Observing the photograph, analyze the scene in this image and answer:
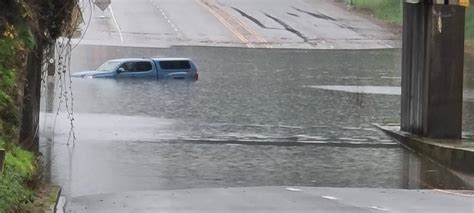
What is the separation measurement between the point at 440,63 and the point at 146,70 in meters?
22.1

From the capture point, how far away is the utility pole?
2036 cm

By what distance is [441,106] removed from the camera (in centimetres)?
2055

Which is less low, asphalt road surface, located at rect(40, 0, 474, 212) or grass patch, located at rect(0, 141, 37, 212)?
grass patch, located at rect(0, 141, 37, 212)

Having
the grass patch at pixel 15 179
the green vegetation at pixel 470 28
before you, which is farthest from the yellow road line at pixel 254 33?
the grass patch at pixel 15 179

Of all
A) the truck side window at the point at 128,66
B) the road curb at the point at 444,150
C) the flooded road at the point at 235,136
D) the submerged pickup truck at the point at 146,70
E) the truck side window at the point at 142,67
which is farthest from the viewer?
the truck side window at the point at 142,67

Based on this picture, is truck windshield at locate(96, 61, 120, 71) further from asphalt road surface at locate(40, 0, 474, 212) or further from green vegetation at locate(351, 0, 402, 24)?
green vegetation at locate(351, 0, 402, 24)

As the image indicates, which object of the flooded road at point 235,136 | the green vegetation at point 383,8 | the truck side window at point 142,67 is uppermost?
the green vegetation at point 383,8

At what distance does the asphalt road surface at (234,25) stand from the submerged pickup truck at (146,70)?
9847 millimetres

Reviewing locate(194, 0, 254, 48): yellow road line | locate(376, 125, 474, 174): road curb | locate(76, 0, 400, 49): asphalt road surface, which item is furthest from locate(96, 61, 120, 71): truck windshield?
locate(376, 125, 474, 174): road curb

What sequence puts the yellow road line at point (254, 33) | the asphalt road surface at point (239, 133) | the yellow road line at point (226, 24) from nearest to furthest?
the asphalt road surface at point (239, 133) → the yellow road line at point (254, 33) → the yellow road line at point (226, 24)

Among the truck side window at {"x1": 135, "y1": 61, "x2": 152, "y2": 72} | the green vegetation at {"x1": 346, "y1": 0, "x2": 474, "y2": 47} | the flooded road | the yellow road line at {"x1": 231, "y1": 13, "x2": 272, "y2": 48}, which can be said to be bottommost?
the flooded road

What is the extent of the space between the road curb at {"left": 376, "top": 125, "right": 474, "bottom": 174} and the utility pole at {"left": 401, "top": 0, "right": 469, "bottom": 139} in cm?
40

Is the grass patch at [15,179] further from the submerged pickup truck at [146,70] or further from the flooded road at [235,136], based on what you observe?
the submerged pickup truck at [146,70]

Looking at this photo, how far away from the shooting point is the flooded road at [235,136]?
16359mm
